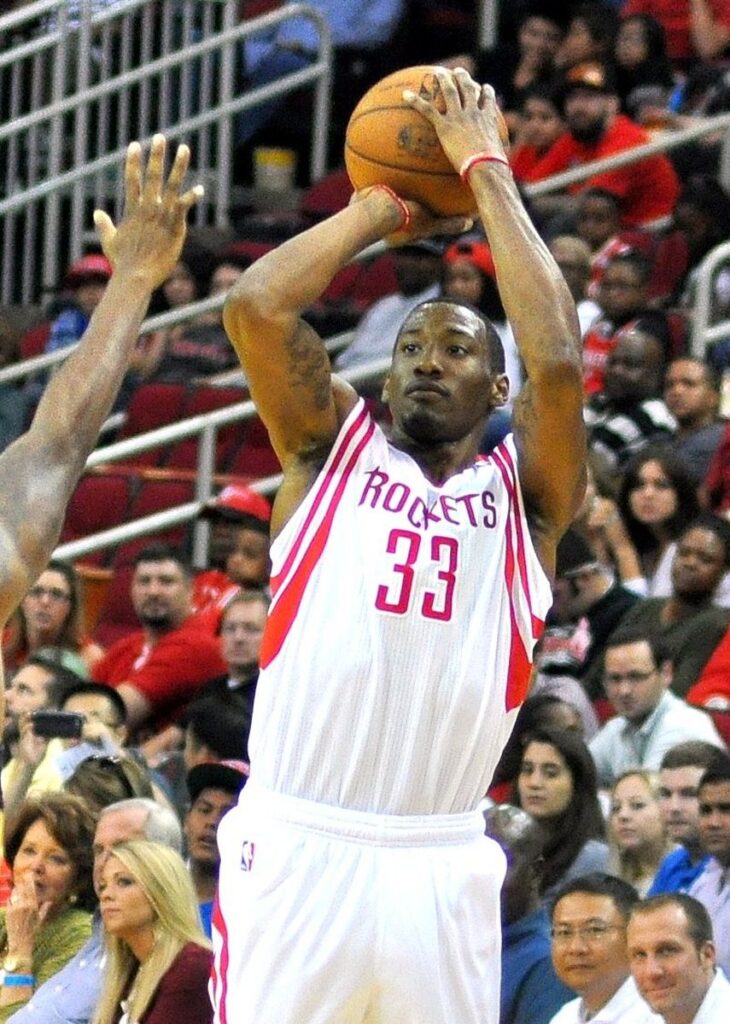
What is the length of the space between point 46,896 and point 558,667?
98.1 inches

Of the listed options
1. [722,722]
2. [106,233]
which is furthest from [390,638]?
[722,722]

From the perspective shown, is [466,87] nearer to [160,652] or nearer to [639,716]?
[639,716]

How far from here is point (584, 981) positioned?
22.4 ft

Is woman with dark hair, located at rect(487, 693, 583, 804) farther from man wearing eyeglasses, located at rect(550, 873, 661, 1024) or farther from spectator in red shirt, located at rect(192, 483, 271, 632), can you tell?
spectator in red shirt, located at rect(192, 483, 271, 632)

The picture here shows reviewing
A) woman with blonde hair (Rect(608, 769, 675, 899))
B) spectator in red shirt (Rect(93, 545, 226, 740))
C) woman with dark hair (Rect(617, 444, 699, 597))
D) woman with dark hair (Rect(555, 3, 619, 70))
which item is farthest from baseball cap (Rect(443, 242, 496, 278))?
woman with blonde hair (Rect(608, 769, 675, 899))

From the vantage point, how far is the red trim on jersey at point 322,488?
16.4 feet

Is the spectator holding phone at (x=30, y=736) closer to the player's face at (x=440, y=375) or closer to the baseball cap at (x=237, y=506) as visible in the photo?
the baseball cap at (x=237, y=506)

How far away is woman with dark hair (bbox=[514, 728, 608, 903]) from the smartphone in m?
1.40

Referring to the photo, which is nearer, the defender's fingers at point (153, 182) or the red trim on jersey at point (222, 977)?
the defender's fingers at point (153, 182)

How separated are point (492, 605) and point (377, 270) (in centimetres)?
817

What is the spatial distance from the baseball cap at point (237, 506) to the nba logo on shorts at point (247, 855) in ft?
17.8

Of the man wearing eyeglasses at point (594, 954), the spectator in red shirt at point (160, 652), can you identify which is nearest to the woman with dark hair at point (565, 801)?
the man wearing eyeglasses at point (594, 954)

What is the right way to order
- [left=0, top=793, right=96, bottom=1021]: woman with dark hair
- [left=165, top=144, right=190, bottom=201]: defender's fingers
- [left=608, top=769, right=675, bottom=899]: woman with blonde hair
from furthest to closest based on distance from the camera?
[left=608, top=769, right=675, bottom=899]: woman with blonde hair < [left=0, top=793, right=96, bottom=1021]: woman with dark hair < [left=165, top=144, right=190, bottom=201]: defender's fingers

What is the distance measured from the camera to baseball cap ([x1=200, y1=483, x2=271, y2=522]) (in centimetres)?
1039
